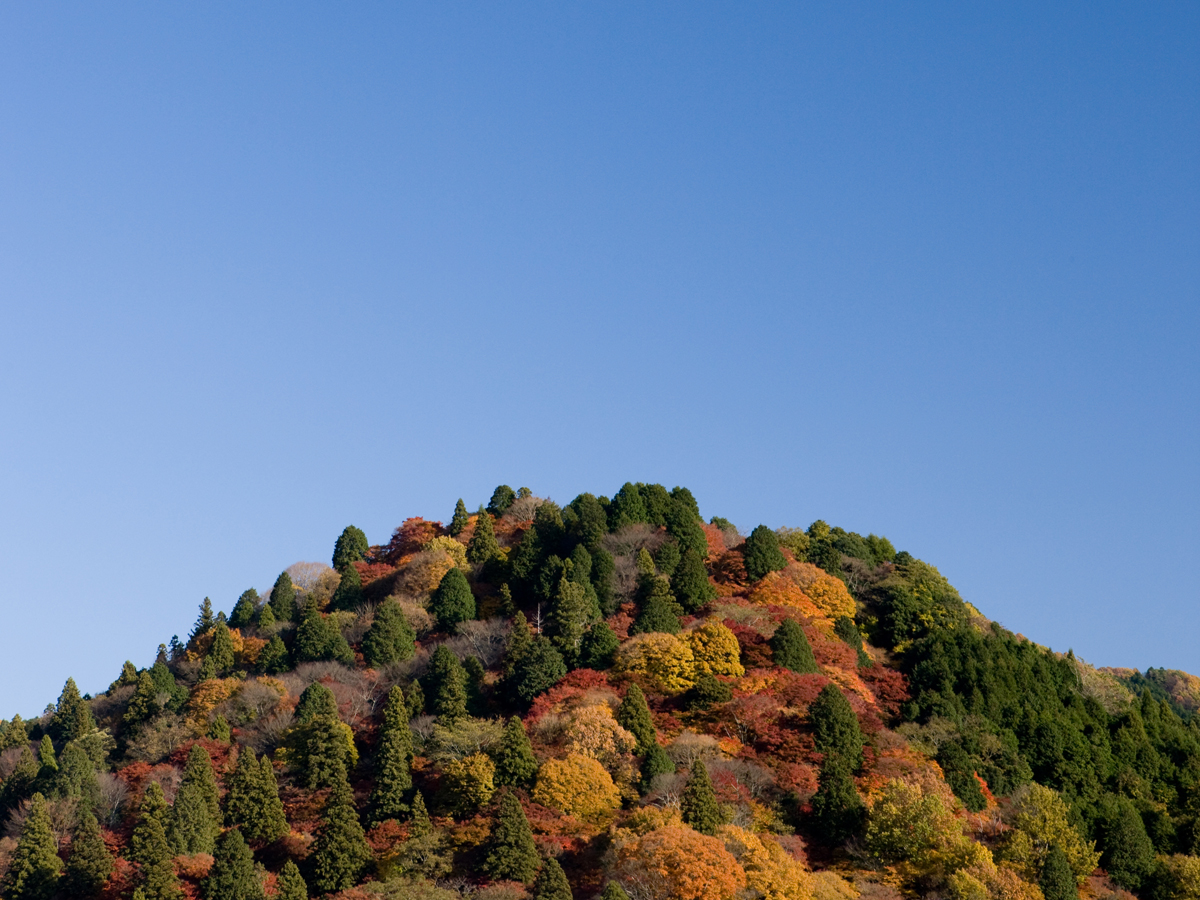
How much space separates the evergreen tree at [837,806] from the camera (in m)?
67.2

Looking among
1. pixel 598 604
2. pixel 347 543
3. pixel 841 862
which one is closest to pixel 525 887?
pixel 841 862

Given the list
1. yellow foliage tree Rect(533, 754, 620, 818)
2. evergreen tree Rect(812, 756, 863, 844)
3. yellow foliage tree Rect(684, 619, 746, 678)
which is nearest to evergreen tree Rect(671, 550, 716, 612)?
yellow foliage tree Rect(684, 619, 746, 678)

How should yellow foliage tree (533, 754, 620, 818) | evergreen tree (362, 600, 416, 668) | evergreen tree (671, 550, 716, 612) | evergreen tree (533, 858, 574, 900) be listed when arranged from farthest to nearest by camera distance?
evergreen tree (362, 600, 416, 668), evergreen tree (671, 550, 716, 612), yellow foliage tree (533, 754, 620, 818), evergreen tree (533, 858, 574, 900)

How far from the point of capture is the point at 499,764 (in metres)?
70.4

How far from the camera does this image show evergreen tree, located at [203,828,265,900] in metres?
65.1

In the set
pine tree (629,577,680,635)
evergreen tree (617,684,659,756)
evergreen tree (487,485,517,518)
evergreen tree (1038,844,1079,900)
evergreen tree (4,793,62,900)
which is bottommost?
evergreen tree (4,793,62,900)

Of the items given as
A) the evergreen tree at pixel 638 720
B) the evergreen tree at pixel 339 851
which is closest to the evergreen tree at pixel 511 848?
the evergreen tree at pixel 339 851

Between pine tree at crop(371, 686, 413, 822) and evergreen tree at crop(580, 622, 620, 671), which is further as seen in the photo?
evergreen tree at crop(580, 622, 620, 671)

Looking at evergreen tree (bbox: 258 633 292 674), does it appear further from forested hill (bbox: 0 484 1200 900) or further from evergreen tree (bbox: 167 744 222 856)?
evergreen tree (bbox: 167 744 222 856)

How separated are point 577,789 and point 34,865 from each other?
25109 mm

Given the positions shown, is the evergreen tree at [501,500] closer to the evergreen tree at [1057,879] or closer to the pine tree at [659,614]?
the pine tree at [659,614]

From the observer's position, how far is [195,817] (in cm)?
7075

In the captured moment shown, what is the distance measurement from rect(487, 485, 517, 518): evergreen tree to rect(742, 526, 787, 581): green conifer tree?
22.8m

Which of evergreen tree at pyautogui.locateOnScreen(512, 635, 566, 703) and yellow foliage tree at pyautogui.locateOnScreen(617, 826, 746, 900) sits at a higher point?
evergreen tree at pyautogui.locateOnScreen(512, 635, 566, 703)
